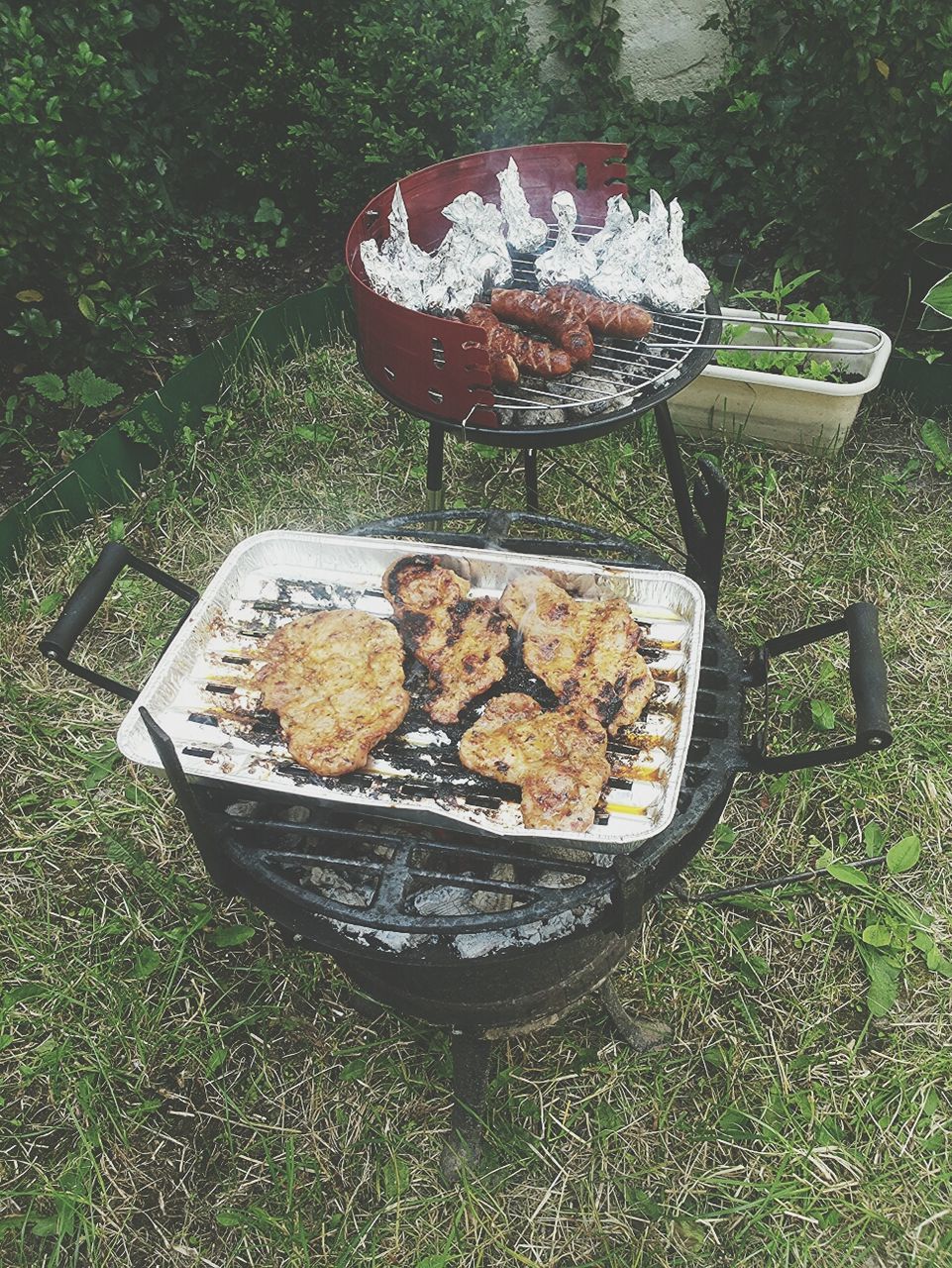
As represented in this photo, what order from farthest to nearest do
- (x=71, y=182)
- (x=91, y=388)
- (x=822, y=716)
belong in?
(x=91, y=388) < (x=71, y=182) < (x=822, y=716)

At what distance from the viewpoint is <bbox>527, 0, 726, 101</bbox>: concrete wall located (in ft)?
17.4

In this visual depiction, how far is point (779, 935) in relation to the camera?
3004 mm

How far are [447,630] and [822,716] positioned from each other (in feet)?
5.73

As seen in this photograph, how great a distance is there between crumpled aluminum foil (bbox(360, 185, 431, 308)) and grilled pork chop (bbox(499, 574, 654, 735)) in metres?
1.08

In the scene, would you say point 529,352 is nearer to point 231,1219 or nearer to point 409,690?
point 409,690

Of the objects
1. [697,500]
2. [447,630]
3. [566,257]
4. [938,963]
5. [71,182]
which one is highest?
[71,182]

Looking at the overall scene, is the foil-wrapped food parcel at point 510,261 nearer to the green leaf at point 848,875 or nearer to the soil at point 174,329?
the green leaf at point 848,875

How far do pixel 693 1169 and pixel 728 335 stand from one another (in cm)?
362

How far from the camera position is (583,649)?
7.50 feet

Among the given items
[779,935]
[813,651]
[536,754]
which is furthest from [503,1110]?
[813,651]

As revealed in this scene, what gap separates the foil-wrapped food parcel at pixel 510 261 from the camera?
9.70ft

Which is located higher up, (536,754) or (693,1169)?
(536,754)

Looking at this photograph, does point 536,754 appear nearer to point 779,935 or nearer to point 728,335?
point 779,935

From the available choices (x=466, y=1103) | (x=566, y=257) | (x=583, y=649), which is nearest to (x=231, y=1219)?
(x=466, y=1103)
